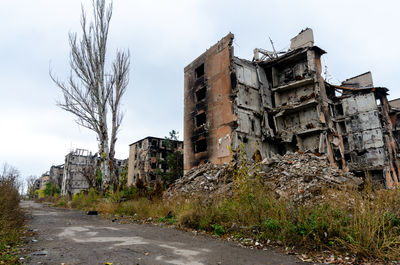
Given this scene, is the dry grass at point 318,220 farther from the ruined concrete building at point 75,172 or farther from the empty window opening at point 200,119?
the ruined concrete building at point 75,172

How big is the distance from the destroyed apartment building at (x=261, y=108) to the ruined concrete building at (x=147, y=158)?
14713mm

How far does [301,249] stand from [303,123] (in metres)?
16.0

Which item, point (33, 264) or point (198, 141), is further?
point (198, 141)

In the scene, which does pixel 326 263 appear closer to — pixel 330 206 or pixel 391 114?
pixel 330 206

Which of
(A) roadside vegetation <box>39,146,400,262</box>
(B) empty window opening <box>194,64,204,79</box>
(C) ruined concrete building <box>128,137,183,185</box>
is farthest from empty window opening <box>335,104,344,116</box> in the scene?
(A) roadside vegetation <box>39,146,400,262</box>

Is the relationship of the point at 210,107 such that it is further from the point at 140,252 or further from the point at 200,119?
the point at 140,252

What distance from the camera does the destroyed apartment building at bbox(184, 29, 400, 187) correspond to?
16.9 m

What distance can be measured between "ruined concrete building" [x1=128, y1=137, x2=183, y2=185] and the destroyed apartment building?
48.3 feet

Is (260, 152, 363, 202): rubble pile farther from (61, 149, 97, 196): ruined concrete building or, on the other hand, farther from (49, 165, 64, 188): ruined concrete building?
(49, 165, 64, 188): ruined concrete building

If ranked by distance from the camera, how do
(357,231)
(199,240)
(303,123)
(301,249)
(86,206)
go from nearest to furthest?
(357,231) → (301,249) → (199,240) → (86,206) → (303,123)

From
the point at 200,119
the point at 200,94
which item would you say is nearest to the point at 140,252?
the point at 200,119

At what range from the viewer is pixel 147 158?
115ft

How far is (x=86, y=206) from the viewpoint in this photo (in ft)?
45.1

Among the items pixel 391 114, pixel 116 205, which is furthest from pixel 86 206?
pixel 391 114
